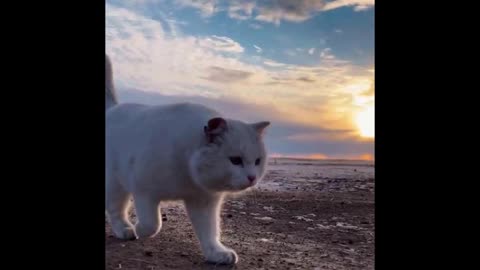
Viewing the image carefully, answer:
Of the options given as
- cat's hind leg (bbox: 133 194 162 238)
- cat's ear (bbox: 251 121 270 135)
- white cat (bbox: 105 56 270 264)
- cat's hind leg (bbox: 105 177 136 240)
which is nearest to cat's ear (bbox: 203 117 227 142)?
white cat (bbox: 105 56 270 264)

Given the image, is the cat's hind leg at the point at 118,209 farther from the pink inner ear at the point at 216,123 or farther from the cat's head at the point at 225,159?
the pink inner ear at the point at 216,123

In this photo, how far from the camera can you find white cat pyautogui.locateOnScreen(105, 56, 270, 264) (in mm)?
1454

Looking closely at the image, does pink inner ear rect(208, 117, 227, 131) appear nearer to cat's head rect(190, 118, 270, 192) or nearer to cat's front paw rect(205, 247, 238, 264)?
cat's head rect(190, 118, 270, 192)

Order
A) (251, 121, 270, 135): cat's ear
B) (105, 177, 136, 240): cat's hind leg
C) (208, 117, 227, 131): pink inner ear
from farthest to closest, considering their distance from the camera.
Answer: (105, 177, 136, 240): cat's hind leg < (251, 121, 270, 135): cat's ear < (208, 117, 227, 131): pink inner ear

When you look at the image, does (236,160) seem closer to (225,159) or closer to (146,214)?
(225,159)

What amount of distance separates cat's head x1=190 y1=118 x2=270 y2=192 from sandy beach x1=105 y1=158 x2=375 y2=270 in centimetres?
28

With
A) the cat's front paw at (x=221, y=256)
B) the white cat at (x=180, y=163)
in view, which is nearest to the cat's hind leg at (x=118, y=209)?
the white cat at (x=180, y=163)

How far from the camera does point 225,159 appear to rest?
1.45m

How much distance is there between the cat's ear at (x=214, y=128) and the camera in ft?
4.70

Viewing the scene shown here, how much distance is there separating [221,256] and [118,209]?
557 mm

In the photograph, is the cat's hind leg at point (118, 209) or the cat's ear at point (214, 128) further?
the cat's hind leg at point (118, 209)
